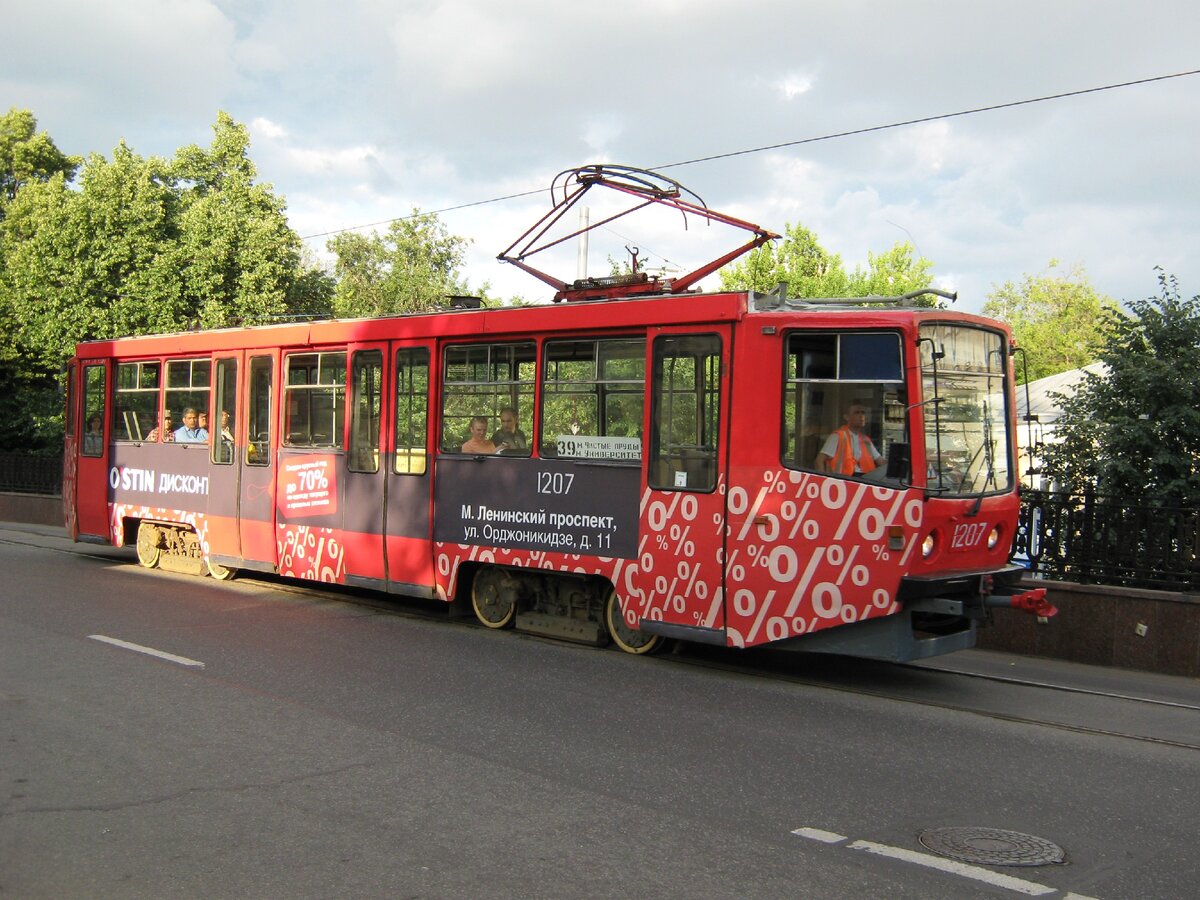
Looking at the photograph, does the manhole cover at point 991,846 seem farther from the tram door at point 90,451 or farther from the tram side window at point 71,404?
the tram side window at point 71,404

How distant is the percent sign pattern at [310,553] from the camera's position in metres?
12.4

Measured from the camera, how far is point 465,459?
11000 millimetres

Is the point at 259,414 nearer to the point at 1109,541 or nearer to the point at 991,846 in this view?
the point at 1109,541

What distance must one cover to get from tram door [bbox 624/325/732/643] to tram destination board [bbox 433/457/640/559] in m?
0.28

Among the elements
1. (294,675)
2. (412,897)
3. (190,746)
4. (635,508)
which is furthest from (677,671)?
(412,897)

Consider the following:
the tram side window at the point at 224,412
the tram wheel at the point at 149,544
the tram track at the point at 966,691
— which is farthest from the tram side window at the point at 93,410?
the tram track at the point at 966,691

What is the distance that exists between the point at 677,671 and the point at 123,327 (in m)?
22.0

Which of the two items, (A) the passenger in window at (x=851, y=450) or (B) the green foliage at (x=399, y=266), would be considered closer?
(A) the passenger in window at (x=851, y=450)

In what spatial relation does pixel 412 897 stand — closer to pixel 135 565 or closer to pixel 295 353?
pixel 295 353

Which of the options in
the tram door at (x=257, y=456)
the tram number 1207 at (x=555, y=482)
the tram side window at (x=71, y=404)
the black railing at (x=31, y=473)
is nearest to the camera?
the tram number 1207 at (x=555, y=482)

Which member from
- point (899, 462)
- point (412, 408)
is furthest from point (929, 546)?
point (412, 408)

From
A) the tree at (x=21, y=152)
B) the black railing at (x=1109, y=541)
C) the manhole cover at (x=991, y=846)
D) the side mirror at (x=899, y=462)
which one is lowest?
the manhole cover at (x=991, y=846)

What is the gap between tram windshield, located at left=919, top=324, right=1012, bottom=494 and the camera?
27.4 feet

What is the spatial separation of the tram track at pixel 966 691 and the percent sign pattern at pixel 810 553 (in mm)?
674
